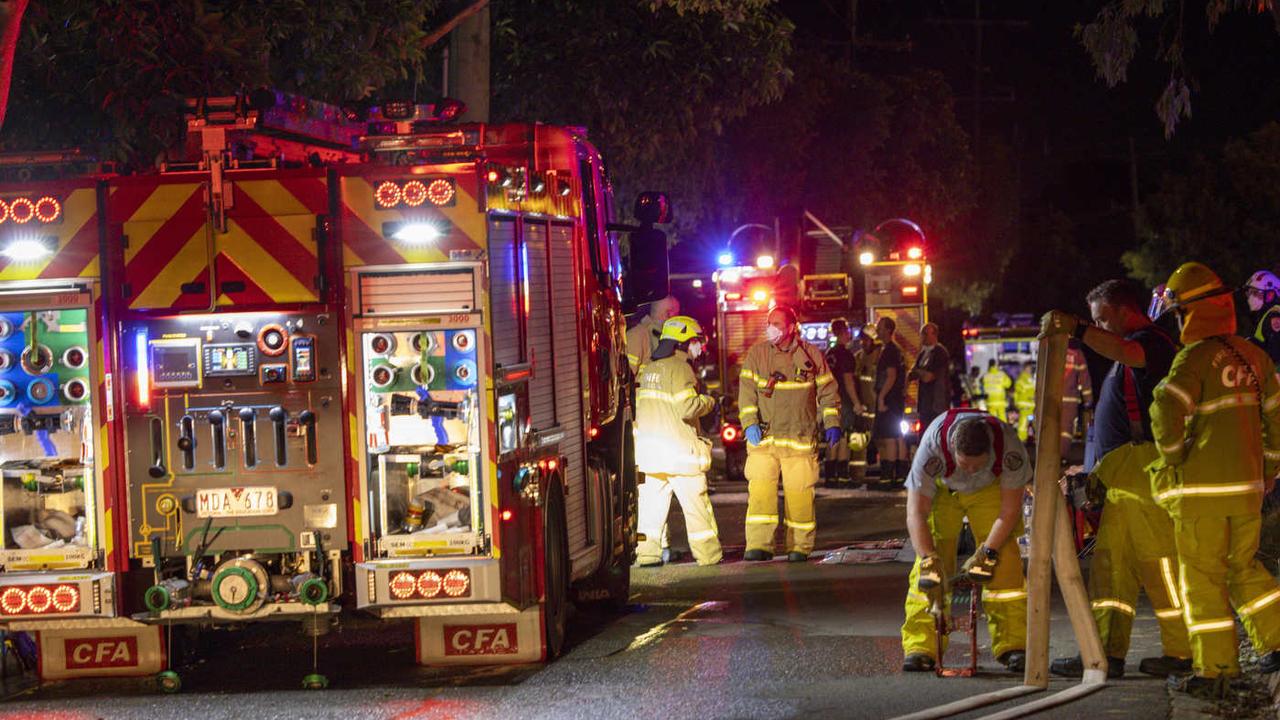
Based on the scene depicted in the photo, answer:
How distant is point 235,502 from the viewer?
324 inches

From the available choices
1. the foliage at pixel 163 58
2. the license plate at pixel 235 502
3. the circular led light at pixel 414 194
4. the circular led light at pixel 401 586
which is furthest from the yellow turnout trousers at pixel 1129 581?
the foliage at pixel 163 58

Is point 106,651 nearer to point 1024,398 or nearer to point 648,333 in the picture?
point 648,333

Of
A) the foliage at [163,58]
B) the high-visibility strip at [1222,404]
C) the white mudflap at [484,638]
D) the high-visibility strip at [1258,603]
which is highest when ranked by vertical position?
the foliage at [163,58]

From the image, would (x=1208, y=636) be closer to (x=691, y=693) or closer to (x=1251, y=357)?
(x=1251, y=357)

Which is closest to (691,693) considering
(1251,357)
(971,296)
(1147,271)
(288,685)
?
(288,685)

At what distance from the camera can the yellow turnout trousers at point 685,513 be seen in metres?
12.6

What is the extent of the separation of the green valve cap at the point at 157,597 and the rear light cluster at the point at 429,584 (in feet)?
3.32

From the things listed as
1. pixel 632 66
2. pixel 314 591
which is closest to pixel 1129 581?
pixel 314 591

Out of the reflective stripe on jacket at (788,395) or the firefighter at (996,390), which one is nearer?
the reflective stripe on jacket at (788,395)

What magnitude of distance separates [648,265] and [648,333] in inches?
114

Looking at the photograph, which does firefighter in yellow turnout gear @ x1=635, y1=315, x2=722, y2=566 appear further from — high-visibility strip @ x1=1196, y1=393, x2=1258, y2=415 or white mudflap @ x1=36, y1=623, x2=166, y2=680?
high-visibility strip @ x1=1196, y1=393, x2=1258, y2=415

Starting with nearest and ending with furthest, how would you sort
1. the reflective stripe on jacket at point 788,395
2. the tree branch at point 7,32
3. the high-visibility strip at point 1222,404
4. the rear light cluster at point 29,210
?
the high-visibility strip at point 1222,404, the rear light cluster at point 29,210, the tree branch at point 7,32, the reflective stripe on jacket at point 788,395

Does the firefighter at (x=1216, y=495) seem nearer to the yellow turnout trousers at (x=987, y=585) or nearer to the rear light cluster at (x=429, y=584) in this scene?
the yellow turnout trousers at (x=987, y=585)

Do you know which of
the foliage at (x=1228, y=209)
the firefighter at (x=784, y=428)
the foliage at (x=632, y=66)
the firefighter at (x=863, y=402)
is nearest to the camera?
the firefighter at (x=784, y=428)
